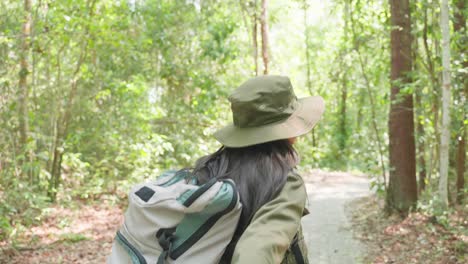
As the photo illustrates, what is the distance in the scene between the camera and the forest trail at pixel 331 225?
7.52m

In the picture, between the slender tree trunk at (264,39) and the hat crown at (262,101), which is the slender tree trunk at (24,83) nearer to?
the hat crown at (262,101)

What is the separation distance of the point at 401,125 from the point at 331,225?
7.42ft

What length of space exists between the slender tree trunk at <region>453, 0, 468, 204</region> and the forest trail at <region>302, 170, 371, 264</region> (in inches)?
77.0

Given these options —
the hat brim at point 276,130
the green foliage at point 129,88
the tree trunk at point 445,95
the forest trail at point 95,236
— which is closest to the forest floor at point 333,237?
the forest trail at point 95,236

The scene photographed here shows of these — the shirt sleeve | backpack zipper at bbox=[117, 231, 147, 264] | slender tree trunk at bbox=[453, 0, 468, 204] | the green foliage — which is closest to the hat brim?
the shirt sleeve

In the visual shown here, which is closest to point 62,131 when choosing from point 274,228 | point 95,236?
point 95,236

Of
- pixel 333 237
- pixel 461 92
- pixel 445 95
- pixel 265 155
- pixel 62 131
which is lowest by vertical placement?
pixel 333 237

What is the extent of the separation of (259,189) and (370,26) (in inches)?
363

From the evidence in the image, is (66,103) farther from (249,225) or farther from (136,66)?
(249,225)

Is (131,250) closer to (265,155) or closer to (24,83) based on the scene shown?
(265,155)

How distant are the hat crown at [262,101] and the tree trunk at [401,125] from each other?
728 cm

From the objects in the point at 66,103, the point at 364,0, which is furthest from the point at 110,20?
the point at 364,0

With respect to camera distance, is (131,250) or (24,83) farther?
(24,83)

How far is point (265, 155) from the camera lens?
194cm
